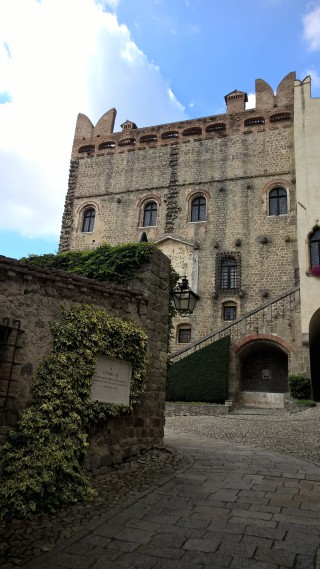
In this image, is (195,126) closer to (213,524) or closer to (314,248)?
(314,248)

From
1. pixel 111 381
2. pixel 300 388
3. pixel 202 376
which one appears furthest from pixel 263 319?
pixel 111 381

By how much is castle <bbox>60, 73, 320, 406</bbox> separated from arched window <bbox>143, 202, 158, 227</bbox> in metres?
0.07

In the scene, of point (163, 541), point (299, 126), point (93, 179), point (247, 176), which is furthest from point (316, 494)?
point (93, 179)

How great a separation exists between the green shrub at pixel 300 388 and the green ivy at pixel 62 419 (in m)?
11.1

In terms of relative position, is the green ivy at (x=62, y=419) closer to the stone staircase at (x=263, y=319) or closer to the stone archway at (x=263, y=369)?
the stone staircase at (x=263, y=319)

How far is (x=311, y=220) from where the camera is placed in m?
18.3

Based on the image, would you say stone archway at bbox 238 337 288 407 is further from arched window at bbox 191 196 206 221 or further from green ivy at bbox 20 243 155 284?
green ivy at bbox 20 243 155 284

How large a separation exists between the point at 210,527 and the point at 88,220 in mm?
24416

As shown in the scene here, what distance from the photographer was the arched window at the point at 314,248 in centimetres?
1792

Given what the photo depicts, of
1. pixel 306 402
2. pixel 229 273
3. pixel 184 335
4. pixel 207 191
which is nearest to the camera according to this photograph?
pixel 306 402

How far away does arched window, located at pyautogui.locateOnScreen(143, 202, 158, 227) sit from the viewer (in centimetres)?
2547

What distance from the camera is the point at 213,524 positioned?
406 cm

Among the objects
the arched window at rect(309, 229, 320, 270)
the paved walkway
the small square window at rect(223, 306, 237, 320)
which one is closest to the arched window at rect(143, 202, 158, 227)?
the small square window at rect(223, 306, 237, 320)

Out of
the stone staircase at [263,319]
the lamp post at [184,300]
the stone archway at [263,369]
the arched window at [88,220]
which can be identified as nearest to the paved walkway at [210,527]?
the lamp post at [184,300]
